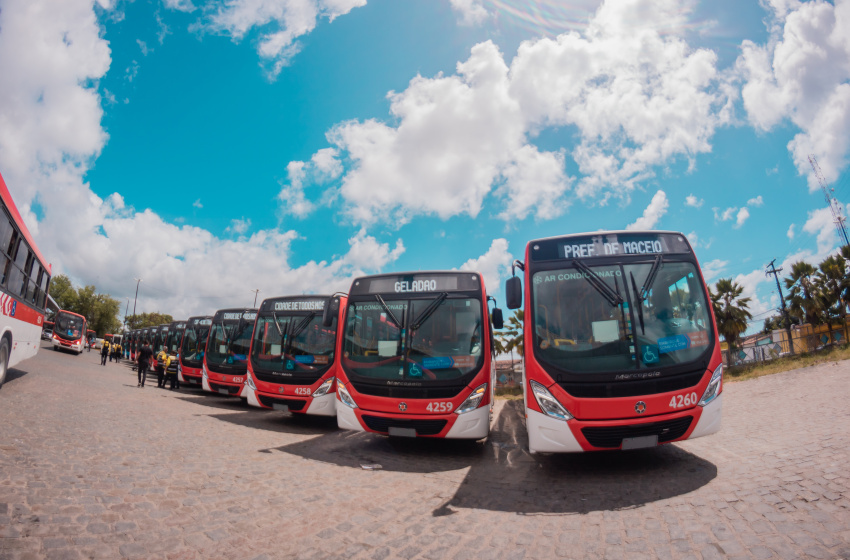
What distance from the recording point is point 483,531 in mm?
3652

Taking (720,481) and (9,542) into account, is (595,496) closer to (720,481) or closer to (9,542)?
(720,481)

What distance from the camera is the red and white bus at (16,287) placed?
899 centimetres

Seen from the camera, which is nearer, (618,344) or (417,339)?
(618,344)

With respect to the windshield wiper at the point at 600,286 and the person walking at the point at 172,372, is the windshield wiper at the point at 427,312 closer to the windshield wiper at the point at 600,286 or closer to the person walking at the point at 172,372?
the windshield wiper at the point at 600,286

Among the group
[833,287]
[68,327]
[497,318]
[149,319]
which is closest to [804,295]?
[833,287]

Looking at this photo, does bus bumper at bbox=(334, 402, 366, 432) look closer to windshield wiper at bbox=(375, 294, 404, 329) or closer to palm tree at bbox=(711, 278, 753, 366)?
windshield wiper at bbox=(375, 294, 404, 329)

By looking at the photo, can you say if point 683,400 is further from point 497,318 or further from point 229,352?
point 229,352

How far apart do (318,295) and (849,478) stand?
977cm

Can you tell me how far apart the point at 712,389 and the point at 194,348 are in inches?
715

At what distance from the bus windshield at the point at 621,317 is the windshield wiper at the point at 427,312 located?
1.98 meters

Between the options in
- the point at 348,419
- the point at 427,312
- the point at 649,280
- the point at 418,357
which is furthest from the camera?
the point at 427,312

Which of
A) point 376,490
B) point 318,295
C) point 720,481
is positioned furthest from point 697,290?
point 318,295

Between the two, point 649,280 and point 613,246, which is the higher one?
point 613,246

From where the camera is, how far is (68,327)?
34.7 metres
